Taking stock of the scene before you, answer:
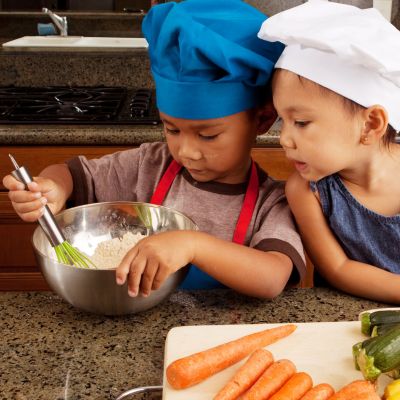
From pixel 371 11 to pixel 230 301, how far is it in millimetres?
542

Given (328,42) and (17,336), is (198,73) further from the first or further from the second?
(17,336)

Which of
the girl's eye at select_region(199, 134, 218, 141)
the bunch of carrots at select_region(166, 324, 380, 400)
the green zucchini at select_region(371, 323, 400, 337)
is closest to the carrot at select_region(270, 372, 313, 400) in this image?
the bunch of carrots at select_region(166, 324, 380, 400)

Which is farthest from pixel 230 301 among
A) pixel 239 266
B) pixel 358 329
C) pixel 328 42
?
pixel 328 42

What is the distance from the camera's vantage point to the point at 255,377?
0.75 metres

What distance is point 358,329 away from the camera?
2.80 feet

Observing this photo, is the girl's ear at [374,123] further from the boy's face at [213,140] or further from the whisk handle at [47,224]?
the whisk handle at [47,224]

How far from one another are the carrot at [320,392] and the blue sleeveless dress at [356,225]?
0.44 m

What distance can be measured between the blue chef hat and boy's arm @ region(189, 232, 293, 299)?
26cm

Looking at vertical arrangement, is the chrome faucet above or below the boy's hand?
below

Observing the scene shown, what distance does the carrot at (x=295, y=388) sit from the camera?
2.33ft

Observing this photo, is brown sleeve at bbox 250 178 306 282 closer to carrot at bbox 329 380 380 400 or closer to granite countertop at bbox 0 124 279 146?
carrot at bbox 329 380 380 400

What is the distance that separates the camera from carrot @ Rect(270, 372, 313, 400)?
709 millimetres

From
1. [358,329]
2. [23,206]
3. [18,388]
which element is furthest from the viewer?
[23,206]

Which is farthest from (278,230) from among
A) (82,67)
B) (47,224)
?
(82,67)
